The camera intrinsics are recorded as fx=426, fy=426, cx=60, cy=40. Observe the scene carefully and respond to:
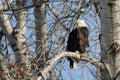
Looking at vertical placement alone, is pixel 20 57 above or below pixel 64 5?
below

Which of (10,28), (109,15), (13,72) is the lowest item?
(13,72)

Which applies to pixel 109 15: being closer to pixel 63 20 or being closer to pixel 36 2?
pixel 63 20

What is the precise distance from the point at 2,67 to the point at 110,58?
6.09 feet

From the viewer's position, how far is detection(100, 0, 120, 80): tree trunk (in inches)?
115

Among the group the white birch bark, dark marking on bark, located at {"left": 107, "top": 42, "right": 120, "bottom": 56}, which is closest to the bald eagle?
the white birch bark

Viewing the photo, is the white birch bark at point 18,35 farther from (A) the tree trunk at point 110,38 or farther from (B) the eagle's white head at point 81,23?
(A) the tree trunk at point 110,38

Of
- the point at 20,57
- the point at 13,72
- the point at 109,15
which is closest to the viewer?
the point at 109,15

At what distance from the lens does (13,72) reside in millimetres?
4336

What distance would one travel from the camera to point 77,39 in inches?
196

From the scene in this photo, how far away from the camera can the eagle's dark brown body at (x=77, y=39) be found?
4750 mm

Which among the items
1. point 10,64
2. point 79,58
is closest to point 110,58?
point 79,58

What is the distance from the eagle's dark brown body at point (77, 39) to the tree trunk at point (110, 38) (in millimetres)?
1745

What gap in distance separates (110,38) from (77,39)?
205 centimetres

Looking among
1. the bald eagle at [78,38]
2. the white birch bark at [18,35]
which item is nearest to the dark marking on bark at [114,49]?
the bald eagle at [78,38]
